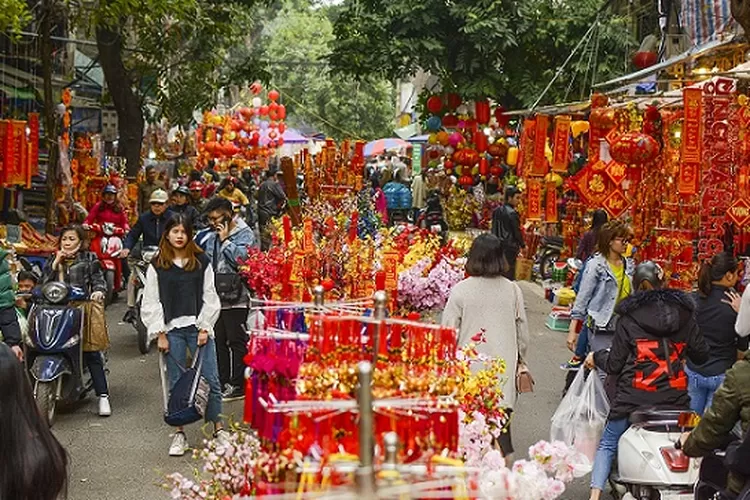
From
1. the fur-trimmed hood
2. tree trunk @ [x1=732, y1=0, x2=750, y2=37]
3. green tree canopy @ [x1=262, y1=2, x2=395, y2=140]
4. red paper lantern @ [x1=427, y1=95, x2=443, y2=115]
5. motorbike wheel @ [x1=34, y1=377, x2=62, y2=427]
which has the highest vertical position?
green tree canopy @ [x1=262, y1=2, x2=395, y2=140]

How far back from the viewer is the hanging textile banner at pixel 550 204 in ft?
56.2

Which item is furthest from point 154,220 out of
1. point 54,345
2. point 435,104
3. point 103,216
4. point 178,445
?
point 435,104

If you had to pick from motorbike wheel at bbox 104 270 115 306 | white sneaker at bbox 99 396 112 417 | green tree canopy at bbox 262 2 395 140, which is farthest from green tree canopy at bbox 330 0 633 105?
green tree canopy at bbox 262 2 395 140

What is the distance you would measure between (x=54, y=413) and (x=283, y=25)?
60304mm

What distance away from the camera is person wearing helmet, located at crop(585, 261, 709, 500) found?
683 cm

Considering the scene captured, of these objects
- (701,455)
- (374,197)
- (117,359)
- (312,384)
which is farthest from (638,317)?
(374,197)

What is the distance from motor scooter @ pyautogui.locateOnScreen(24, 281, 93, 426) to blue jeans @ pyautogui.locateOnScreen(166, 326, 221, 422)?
3.80 ft

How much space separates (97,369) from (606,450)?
15.6ft

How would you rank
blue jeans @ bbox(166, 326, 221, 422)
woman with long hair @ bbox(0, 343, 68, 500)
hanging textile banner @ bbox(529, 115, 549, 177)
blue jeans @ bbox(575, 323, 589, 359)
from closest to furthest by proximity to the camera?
woman with long hair @ bbox(0, 343, 68, 500), blue jeans @ bbox(166, 326, 221, 422), blue jeans @ bbox(575, 323, 589, 359), hanging textile banner @ bbox(529, 115, 549, 177)

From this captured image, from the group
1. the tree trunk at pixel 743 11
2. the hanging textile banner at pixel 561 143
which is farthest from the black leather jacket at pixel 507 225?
the tree trunk at pixel 743 11

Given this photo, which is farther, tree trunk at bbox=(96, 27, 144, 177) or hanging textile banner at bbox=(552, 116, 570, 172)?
tree trunk at bbox=(96, 27, 144, 177)

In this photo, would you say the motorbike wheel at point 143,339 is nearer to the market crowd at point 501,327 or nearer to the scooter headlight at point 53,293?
the market crowd at point 501,327

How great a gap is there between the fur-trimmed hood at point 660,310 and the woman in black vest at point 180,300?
3.17m

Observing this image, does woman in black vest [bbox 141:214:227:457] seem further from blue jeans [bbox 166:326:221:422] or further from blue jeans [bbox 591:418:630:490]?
blue jeans [bbox 591:418:630:490]
